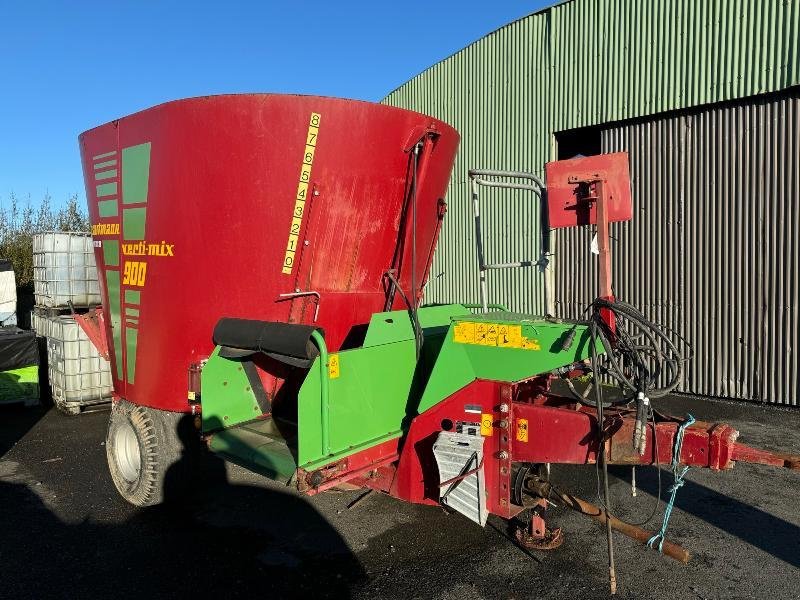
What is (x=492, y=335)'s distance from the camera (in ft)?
11.0

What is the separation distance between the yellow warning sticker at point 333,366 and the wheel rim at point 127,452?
7.21ft

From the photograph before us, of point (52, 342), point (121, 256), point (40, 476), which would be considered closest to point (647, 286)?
point (121, 256)

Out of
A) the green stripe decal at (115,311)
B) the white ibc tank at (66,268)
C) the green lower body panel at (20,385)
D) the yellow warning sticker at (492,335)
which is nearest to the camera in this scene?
→ the yellow warning sticker at (492,335)

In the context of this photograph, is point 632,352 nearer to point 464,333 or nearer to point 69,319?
point 464,333

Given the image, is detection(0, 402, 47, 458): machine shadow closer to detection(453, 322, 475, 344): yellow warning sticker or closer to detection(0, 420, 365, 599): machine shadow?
detection(0, 420, 365, 599): machine shadow

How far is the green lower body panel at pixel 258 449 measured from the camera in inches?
131

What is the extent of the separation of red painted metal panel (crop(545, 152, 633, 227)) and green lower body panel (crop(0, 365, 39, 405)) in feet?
24.5

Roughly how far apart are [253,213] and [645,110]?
679cm

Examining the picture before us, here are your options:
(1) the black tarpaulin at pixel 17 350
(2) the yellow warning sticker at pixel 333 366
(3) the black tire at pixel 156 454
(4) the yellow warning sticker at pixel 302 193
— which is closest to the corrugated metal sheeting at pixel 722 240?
(4) the yellow warning sticker at pixel 302 193

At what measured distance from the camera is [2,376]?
25.0ft

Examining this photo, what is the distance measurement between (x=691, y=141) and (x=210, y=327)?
23.5ft

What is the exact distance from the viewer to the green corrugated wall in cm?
749

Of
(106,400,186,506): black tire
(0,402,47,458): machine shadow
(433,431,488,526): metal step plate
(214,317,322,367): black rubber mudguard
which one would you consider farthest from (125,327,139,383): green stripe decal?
(0,402,47,458): machine shadow

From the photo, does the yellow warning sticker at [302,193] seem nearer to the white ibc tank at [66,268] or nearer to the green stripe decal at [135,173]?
the green stripe decal at [135,173]
